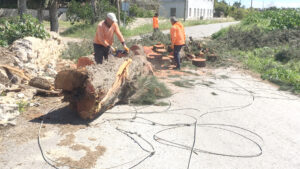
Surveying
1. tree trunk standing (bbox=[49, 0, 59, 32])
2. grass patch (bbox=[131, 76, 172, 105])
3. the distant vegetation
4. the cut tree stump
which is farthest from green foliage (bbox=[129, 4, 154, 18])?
grass patch (bbox=[131, 76, 172, 105])

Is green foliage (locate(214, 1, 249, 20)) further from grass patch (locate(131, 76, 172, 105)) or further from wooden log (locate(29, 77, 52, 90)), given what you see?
wooden log (locate(29, 77, 52, 90))

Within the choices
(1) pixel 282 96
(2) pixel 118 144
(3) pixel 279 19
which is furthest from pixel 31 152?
(3) pixel 279 19

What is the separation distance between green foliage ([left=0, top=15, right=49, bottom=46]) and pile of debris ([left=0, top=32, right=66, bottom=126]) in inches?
15.1

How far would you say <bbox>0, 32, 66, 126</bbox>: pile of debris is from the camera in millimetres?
5094

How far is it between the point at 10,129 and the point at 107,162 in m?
1.86

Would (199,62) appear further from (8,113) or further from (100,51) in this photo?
(8,113)

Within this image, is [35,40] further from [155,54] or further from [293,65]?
[293,65]

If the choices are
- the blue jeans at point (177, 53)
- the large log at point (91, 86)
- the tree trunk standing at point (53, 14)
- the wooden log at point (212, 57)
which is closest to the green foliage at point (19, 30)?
the large log at point (91, 86)

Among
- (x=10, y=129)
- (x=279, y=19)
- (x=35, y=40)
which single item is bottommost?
(x=10, y=129)

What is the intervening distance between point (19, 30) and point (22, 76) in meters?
2.67

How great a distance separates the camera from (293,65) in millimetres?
10680

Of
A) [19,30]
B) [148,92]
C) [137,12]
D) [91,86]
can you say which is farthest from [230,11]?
[91,86]

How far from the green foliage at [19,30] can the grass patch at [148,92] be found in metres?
4.20

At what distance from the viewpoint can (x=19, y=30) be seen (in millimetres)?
8477
